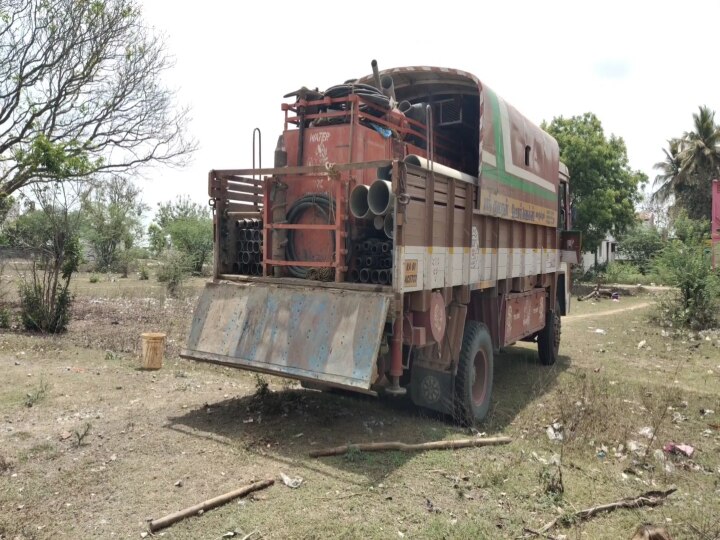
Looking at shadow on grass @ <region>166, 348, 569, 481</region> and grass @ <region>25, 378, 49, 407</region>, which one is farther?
grass @ <region>25, 378, 49, 407</region>

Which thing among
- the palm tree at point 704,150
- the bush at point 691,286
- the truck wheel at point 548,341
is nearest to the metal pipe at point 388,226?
the truck wheel at point 548,341

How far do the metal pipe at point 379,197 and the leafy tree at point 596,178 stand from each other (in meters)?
20.5

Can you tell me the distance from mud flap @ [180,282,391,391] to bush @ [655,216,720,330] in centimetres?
1150

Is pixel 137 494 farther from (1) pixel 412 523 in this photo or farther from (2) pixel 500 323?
(2) pixel 500 323

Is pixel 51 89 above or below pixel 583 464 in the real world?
above

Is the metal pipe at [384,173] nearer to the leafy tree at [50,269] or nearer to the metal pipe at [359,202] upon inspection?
the metal pipe at [359,202]

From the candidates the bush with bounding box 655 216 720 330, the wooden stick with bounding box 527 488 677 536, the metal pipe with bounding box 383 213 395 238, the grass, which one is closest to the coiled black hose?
the metal pipe with bounding box 383 213 395 238

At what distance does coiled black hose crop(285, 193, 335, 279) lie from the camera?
5.08m

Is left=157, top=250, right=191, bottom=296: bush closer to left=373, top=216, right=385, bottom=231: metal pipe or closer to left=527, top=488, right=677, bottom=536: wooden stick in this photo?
left=373, top=216, right=385, bottom=231: metal pipe

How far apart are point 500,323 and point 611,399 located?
62.4 inches

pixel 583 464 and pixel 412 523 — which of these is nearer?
pixel 412 523

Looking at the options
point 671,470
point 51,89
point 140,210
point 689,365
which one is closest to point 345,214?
point 671,470

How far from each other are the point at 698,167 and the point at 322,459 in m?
36.1

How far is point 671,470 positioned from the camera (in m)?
4.48
